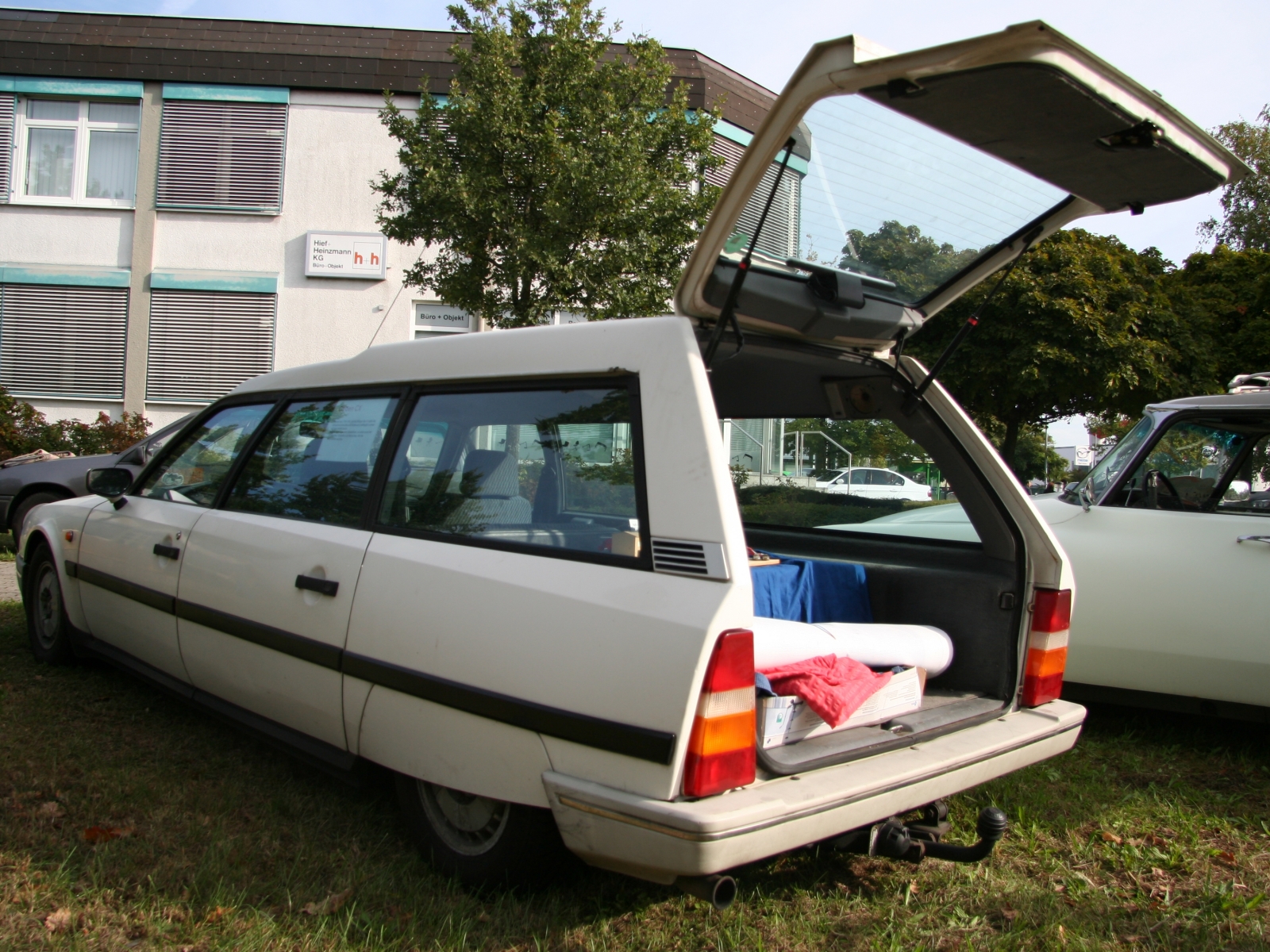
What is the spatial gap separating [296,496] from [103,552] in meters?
1.61

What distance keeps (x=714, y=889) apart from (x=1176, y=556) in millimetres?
3200

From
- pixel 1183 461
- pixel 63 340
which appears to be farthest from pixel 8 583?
pixel 63 340

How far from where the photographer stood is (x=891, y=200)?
2801 millimetres

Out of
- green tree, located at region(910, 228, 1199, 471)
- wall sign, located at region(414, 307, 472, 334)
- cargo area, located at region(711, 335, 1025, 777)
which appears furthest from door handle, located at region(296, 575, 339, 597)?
wall sign, located at region(414, 307, 472, 334)

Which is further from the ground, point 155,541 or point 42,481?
point 155,541

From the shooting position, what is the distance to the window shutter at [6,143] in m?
17.0

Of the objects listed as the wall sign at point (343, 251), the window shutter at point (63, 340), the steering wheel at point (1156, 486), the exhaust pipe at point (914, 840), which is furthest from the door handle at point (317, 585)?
the window shutter at point (63, 340)

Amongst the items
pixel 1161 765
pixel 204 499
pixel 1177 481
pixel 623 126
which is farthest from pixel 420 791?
pixel 623 126

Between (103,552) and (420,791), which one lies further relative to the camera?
(103,552)

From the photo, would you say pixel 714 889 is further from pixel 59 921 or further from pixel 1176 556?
pixel 1176 556

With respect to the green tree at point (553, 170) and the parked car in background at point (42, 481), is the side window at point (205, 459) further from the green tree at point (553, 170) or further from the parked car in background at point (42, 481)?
the green tree at point (553, 170)

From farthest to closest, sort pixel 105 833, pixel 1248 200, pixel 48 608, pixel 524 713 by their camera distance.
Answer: pixel 1248 200 < pixel 48 608 < pixel 105 833 < pixel 524 713

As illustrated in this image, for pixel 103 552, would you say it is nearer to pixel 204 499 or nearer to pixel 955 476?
pixel 204 499

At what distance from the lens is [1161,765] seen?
4.24m
